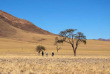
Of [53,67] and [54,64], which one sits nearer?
[53,67]

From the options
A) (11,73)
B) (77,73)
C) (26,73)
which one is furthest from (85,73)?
(11,73)

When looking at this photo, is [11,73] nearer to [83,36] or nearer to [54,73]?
[54,73]

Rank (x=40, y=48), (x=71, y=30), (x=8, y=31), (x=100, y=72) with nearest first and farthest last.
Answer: (x=100, y=72) → (x=71, y=30) → (x=40, y=48) → (x=8, y=31)

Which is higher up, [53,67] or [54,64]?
[54,64]

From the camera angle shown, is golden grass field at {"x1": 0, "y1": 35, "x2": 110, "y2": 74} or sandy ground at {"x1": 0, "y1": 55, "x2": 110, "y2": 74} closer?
sandy ground at {"x1": 0, "y1": 55, "x2": 110, "y2": 74}

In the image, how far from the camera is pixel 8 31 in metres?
195

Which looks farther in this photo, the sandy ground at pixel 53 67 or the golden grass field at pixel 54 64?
the golden grass field at pixel 54 64

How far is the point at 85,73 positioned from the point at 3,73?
20.0 feet

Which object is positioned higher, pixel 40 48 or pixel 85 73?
pixel 40 48

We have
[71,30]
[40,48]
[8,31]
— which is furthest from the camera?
A: [8,31]

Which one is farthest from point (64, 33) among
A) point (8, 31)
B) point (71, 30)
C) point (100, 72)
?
point (8, 31)

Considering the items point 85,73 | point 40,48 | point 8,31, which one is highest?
point 8,31

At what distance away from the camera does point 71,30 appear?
50.7 metres

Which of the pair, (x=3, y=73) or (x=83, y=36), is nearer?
(x=3, y=73)
